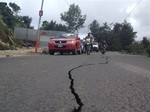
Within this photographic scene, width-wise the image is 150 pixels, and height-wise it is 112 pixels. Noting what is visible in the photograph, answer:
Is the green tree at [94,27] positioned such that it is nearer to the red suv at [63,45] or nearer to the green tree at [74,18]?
the green tree at [74,18]

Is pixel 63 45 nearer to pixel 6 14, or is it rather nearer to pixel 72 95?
pixel 72 95

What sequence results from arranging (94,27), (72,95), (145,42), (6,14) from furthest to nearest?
(94,27) → (145,42) → (6,14) → (72,95)

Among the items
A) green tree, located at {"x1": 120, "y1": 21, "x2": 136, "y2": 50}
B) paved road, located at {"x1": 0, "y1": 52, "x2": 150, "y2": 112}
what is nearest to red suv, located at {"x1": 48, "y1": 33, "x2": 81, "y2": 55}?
paved road, located at {"x1": 0, "y1": 52, "x2": 150, "y2": 112}

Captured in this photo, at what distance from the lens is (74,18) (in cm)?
9700

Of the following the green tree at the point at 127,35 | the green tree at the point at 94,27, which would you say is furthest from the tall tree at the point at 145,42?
the green tree at the point at 94,27

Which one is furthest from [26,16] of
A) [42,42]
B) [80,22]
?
[42,42]

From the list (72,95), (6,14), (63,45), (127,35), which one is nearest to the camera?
(72,95)

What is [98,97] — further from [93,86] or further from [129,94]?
[93,86]

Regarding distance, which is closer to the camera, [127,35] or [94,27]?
[127,35]

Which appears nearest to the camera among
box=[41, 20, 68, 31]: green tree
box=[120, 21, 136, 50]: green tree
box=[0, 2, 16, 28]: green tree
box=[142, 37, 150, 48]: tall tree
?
box=[0, 2, 16, 28]: green tree

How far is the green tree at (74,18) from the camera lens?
318 feet

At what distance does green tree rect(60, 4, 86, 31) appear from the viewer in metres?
97.0

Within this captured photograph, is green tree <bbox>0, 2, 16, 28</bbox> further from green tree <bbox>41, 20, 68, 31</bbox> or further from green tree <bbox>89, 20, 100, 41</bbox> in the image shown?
green tree <bbox>89, 20, 100, 41</bbox>

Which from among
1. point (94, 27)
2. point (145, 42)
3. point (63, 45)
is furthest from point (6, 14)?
point (94, 27)
